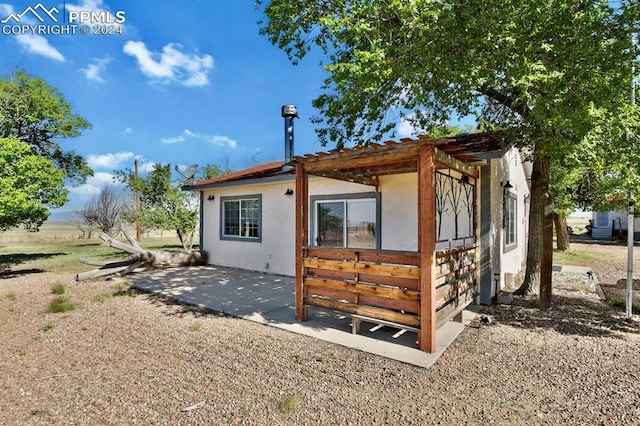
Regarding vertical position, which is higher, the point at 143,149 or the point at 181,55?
the point at 181,55

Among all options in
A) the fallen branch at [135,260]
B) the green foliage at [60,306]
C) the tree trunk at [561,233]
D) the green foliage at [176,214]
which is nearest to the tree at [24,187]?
the fallen branch at [135,260]

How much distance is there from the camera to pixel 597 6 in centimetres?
462

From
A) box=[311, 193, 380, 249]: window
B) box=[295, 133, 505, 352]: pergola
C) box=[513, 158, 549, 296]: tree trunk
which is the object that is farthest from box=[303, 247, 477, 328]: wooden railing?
box=[311, 193, 380, 249]: window

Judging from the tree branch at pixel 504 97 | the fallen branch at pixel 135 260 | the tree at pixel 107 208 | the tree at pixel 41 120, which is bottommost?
the fallen branch at pixel 135 260

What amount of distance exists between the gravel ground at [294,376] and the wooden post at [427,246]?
1.12 feet

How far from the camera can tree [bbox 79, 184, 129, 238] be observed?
18844mm

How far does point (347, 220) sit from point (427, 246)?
13.0 feet

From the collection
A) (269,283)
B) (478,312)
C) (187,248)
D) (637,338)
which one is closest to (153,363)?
(269,283)

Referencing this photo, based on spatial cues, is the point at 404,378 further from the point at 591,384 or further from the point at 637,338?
the point at 637,338

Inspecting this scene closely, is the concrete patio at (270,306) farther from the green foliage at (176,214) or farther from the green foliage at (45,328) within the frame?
the green foliage at (176,214)

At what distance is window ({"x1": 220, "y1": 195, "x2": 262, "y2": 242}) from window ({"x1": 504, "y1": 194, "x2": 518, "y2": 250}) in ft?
21.1

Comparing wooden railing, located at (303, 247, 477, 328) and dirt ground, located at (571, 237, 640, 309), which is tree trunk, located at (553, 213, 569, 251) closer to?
dirt ground, located at (571, 237, 640, 309)

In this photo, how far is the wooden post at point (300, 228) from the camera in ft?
16.9

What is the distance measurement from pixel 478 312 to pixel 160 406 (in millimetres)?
5007
